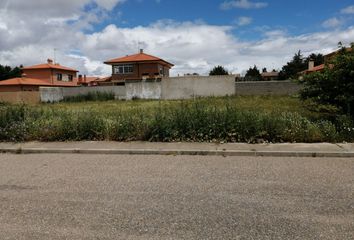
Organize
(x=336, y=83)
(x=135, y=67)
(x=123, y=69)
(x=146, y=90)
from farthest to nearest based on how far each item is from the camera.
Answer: (x=123, y=69) < (x=135, y=67) < (x=146, y=90) < (x=336, y=83)

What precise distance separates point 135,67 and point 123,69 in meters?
2.34

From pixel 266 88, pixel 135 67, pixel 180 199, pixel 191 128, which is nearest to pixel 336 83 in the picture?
pixel 191 128

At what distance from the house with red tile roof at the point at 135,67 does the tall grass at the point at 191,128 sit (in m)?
46.2

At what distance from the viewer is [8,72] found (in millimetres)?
68375

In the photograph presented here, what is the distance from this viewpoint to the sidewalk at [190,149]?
291 inches

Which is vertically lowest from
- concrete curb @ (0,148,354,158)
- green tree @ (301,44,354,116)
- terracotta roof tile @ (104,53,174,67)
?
concrete curb @ (0,148,354,158)

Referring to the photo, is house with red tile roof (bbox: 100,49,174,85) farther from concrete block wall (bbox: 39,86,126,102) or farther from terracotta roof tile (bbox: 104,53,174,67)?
concrete block wall (bbox: 39,86,126,102)

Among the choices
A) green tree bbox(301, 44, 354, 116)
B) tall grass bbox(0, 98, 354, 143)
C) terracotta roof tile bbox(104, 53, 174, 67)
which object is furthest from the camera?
terracotta roof tile bbox(104, 53, 174, 67)

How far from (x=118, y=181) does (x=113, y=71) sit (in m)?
53.9

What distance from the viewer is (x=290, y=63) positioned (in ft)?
234

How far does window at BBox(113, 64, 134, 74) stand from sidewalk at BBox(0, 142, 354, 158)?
4911cm

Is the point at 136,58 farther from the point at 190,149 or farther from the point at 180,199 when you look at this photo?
the point at 180,199

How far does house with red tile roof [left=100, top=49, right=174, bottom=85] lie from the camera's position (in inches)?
2202

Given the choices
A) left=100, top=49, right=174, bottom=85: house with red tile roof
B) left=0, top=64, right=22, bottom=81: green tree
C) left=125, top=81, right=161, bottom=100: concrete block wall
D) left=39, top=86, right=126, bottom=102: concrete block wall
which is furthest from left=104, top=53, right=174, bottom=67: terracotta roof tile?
left=0, top=64, right=22, bottom=81: green tree
